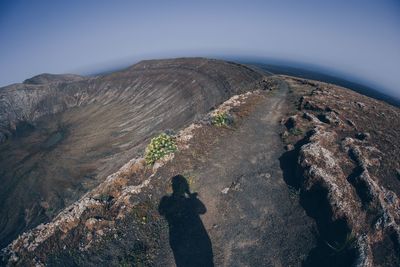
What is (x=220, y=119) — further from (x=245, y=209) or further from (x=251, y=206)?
(x=245, y=209)

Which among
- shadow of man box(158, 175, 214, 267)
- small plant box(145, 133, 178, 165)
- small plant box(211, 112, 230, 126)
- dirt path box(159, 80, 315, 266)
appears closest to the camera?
dirt path box(159, 80, 315, 266)

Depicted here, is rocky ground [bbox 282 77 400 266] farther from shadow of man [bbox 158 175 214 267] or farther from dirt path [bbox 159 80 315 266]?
shadow of man [bbox 158 175 214 267]

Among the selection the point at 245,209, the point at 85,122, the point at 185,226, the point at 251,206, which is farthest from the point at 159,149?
the point at 85,122

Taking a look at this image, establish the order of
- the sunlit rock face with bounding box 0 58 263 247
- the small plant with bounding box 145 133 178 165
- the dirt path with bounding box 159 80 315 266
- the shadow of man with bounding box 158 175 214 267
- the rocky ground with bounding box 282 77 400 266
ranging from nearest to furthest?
the rocky ground with bounding box 282 77 400 266 → the dirt path with bounding box 159 80 315 266 → the shadow of man with bounding box 158 175 214 267 → the small plant with bounding box 145 133 178 165 → the sunlit rock face with bounding box 0 58 263 247

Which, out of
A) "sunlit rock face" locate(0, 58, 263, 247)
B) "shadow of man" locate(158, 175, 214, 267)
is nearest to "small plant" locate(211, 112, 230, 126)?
"shadow of man" locate(158, 175, 214, 267)

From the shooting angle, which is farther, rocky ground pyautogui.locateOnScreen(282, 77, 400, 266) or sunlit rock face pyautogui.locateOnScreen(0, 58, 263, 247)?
sunlit rock face pyautogui.locateOnScreen(0, 58, 263, 247)

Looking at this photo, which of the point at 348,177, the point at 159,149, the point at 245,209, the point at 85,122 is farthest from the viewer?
the point at 85,122

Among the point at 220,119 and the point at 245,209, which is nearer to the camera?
the point at 245,209

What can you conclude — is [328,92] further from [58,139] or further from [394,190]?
[58,139]
